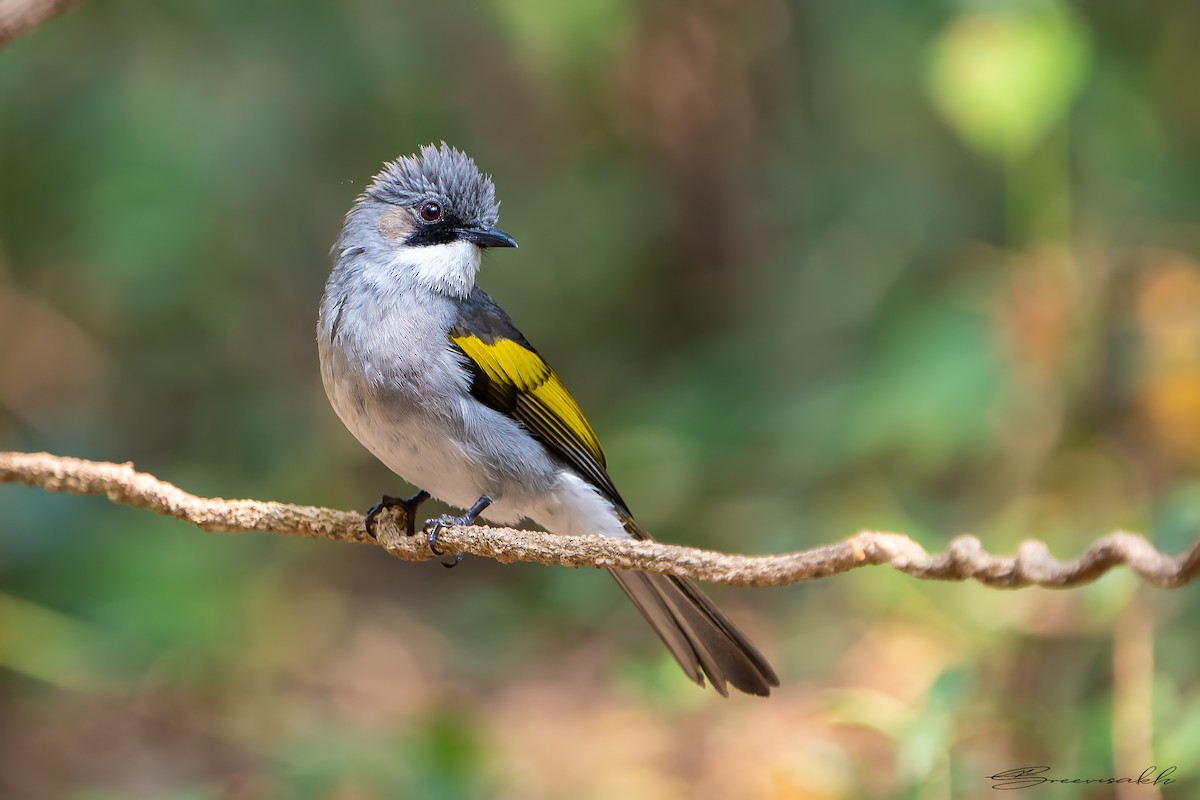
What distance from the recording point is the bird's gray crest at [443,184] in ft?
12.6

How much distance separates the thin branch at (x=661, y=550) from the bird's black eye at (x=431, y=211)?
3.40 feet

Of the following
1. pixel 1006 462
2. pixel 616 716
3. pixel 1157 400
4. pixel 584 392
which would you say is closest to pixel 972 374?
pixel 1006 462

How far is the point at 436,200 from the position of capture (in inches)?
152

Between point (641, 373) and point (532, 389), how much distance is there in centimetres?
389

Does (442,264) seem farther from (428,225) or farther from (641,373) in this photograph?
(641,373)

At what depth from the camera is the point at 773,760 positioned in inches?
181

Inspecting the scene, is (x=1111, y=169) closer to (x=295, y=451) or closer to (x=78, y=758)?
(x=295, y=451)

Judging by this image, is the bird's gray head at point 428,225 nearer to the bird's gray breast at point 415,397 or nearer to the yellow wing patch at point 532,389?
the bird's gray breast at point 415,397

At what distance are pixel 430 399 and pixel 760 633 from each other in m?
2.96

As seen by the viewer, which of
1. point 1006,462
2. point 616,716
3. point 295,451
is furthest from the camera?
point 295,451

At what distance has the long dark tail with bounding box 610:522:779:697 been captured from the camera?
3246 millimetres

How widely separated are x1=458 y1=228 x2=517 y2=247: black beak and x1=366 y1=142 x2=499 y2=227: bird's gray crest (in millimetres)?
48

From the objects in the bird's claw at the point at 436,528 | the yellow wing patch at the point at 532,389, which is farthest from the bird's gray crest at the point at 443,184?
the bird's claw at the point at 436,528

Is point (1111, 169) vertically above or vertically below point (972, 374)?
above
